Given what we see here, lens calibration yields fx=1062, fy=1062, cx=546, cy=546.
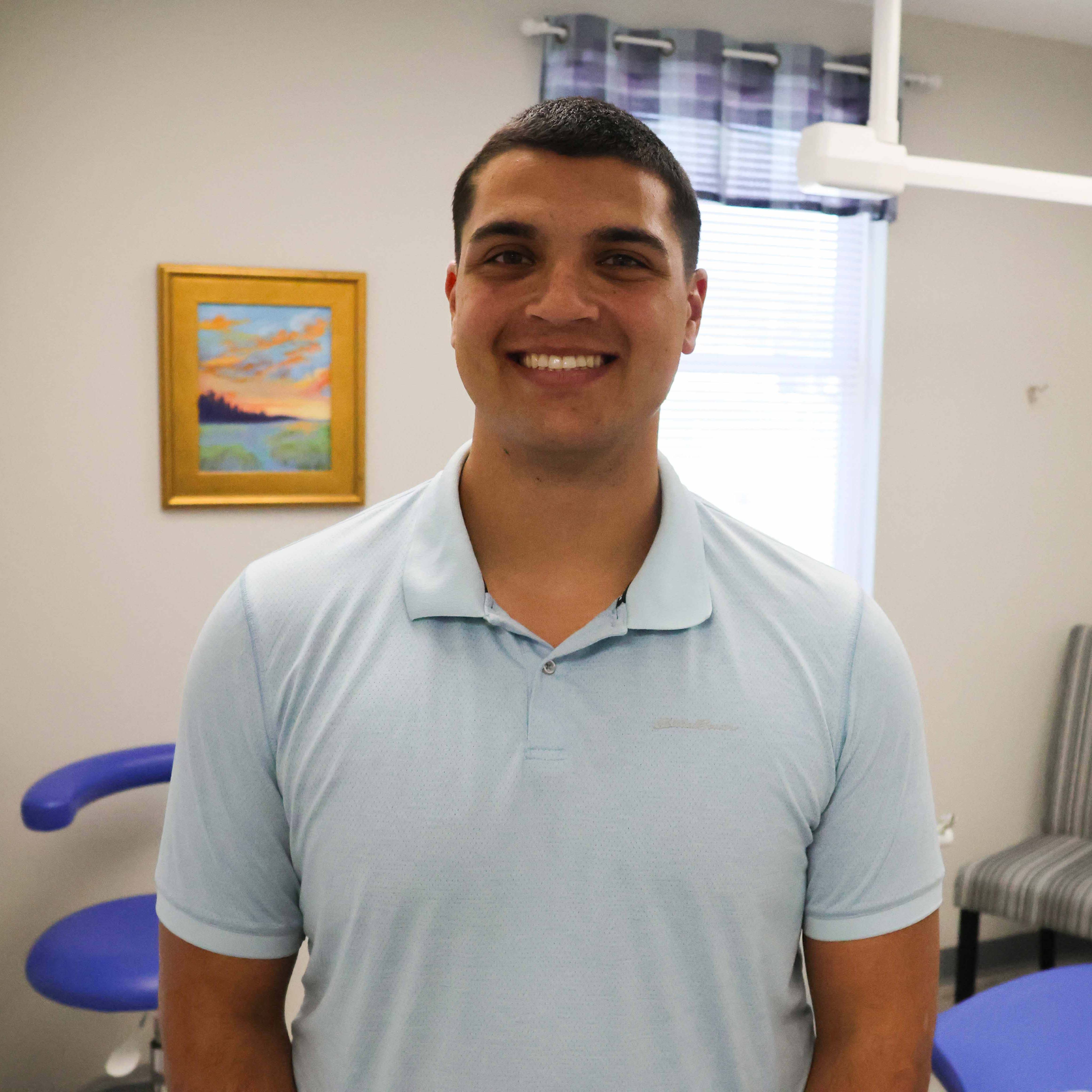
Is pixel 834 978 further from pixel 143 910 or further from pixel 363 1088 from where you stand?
pixel 143 910

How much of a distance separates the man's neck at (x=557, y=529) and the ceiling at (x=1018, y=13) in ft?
8.53

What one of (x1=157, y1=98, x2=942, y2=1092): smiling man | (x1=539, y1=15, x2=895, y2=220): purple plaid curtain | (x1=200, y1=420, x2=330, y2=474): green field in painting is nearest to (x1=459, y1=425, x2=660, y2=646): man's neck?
(x1=157, y1=98, x2=942, y2=1092): smiling man

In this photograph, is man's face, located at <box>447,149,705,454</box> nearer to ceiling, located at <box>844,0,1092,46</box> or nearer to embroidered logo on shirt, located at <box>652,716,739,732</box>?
embroidered logo on shirt, located at <box>652,716,739,732</box>

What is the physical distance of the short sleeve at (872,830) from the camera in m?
1.02

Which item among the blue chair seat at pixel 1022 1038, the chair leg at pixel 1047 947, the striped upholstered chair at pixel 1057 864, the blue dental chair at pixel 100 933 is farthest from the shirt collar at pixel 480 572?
the chair leg at pixel 1047 947

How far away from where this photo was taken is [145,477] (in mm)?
2652

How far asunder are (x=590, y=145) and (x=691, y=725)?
58 centimetres

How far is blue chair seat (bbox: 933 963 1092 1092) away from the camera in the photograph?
1555 millimetres

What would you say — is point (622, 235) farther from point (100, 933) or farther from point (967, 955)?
point (967, 955)

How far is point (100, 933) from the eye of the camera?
2.25 metres

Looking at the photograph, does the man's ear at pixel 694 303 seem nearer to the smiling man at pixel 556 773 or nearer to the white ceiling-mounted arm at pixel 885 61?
the smiling man at pixel 556 773

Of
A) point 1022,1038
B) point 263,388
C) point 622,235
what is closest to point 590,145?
point 622,235

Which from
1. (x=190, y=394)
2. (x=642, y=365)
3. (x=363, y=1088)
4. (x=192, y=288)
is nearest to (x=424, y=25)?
(x=192, y=288)

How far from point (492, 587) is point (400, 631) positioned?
0.11 m
